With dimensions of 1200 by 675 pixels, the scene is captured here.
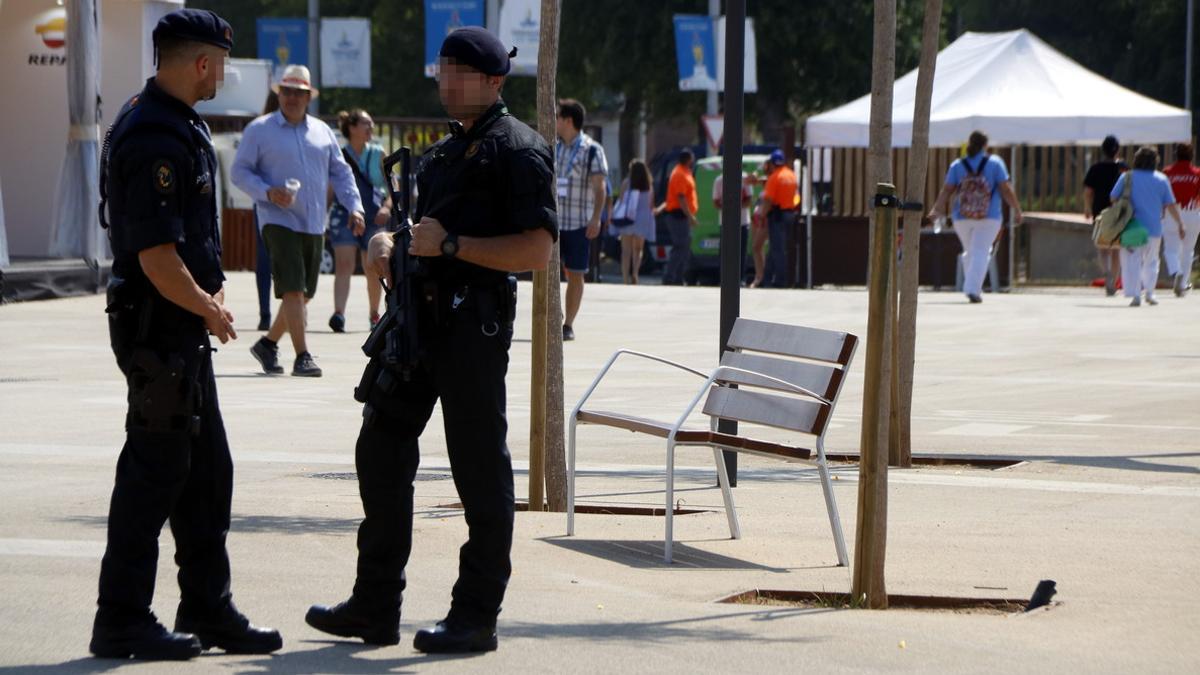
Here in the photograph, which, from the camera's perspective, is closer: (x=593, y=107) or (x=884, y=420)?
(x=884, y=420)

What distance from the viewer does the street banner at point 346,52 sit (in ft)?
123

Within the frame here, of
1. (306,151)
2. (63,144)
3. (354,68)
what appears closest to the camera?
(306,151)

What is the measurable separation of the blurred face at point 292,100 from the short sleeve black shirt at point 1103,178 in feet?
43.5

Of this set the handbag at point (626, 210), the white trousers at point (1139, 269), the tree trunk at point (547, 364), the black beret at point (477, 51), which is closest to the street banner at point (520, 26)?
the handbag at point (626, 210)

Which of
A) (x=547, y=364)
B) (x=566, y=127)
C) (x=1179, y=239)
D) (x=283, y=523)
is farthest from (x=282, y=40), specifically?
(x=283, y=523)

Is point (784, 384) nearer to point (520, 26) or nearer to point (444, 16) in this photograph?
point (520, 26)

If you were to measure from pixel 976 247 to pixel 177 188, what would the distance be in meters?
16.9

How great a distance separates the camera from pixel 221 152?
26.0 meters

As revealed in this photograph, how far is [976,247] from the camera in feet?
69.4

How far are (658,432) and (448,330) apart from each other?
6.19 ft

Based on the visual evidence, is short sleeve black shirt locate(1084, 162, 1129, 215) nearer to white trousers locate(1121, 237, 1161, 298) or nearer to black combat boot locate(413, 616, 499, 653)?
white trousers locate(1121, 237, 1161, 298)

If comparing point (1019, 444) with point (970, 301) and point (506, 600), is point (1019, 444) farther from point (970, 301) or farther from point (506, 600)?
A: point (970, 301)

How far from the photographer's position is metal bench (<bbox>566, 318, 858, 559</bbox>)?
6785 mm

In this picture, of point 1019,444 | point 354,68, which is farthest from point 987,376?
point 354,68
